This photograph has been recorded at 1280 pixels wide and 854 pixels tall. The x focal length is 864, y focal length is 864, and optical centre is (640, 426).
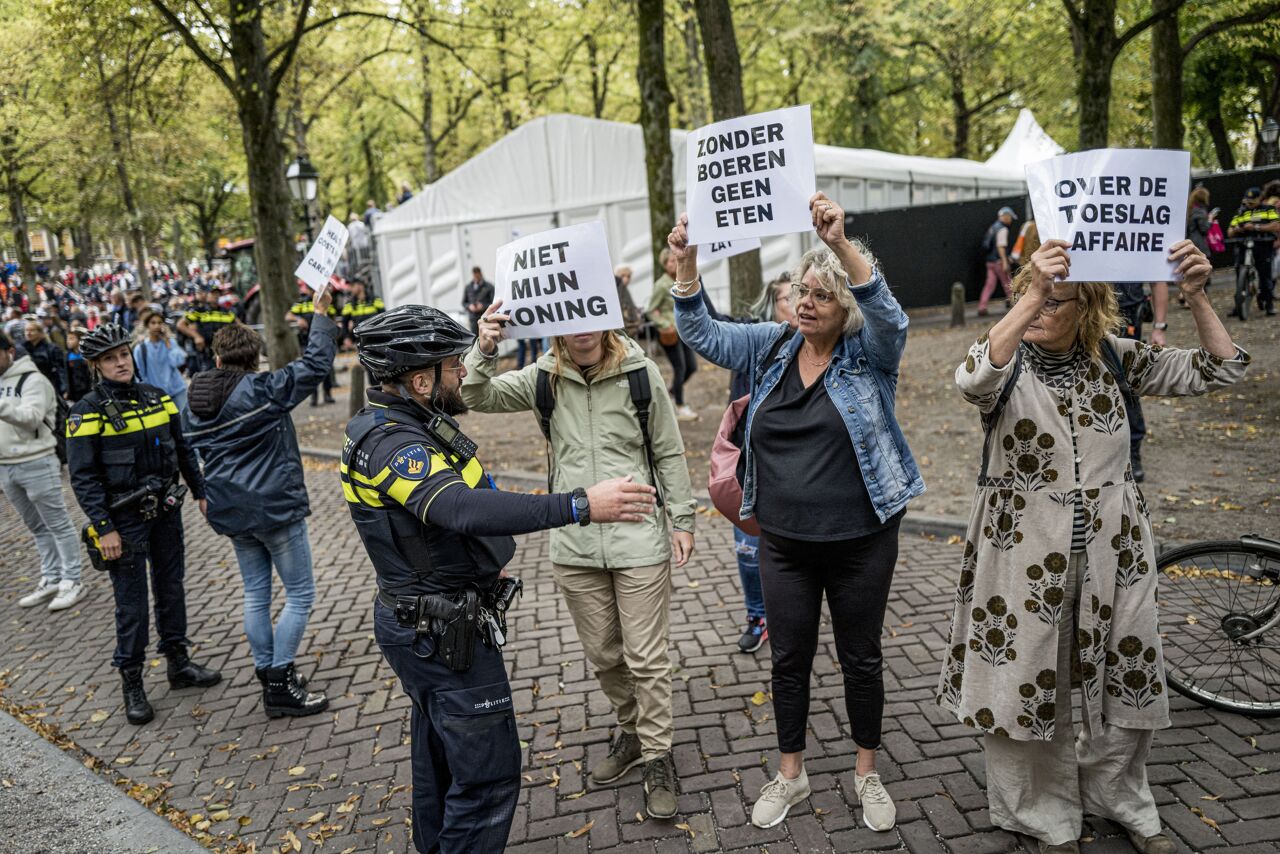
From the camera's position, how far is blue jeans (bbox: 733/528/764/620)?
4.89m

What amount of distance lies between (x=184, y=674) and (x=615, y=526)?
3321mm

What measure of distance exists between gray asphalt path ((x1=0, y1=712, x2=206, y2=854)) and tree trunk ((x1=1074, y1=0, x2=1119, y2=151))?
40.8ft

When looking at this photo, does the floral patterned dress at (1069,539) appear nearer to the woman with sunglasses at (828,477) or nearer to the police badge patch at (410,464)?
the woman with sunglasses at (828,477)

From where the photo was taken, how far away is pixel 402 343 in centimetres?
271

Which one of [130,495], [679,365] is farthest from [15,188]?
[130,495]

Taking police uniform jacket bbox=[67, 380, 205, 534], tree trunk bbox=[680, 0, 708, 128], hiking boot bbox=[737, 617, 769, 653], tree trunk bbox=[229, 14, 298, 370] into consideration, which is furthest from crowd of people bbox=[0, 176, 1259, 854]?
tree trunk bbox=[680, 0, 708, 128]

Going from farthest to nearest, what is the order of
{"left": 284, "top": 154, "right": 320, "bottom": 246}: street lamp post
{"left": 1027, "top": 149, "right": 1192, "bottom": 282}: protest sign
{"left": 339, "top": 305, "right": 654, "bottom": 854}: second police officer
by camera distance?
{"left": 284, "top": 154, "right": 320, "bottom": 246}: street lamp post, {"left": 1027, "top": 149, "right": 1192, "bottom": 282}: protest sign, {"left": 339, "top": 305, "right": 654, "bottom": 854}: second police officer

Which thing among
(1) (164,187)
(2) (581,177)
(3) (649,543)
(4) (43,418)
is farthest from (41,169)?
(3) (649,543)

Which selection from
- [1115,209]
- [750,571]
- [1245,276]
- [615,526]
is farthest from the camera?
[1245,276]

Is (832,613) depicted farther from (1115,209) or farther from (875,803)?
(1115,209)

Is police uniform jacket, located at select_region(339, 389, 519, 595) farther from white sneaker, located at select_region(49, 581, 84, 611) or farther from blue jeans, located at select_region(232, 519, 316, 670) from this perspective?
white sneaker, located at select_region(49, 581, 84, 611)

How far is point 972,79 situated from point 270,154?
27895mm

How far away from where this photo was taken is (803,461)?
317cm

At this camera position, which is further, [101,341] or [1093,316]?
[101,341]
